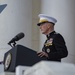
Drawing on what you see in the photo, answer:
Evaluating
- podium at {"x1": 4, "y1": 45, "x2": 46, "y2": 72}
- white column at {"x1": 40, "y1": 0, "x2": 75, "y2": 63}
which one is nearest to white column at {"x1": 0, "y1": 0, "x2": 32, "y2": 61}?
white column at {"x1": 40, "y1": 0, "x2": 75, "y2": 63}

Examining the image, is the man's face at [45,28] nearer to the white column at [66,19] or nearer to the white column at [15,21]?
the white column at [66,19]

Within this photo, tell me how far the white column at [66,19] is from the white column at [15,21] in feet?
1.17

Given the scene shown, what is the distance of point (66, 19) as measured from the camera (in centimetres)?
387

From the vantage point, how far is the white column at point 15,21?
4016mm

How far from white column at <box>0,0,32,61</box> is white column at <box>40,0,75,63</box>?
14.0 inches

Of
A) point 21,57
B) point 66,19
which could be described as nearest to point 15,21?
point 66,19

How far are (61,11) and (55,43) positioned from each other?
1638 mm

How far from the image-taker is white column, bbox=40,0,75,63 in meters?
3.84

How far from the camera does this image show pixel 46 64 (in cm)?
87

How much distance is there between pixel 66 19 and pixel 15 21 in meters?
0.67

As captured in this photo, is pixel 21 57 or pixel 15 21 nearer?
pixel 21 57

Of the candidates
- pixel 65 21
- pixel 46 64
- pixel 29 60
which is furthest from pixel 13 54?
pixel 65 21

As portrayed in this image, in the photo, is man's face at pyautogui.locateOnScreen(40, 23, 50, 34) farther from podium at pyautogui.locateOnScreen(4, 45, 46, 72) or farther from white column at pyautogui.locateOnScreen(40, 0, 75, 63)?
white column at pyautogui.locateOnScreen(40, 0, 75, 63)

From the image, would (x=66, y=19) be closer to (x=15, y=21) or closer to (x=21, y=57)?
(x=15, y=21)
